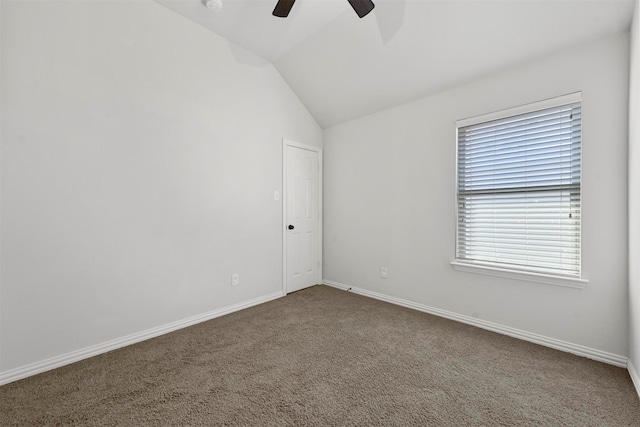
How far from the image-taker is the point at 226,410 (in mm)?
1597

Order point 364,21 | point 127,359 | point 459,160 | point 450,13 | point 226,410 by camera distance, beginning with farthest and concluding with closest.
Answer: point 459,160
point 364,21
point 450,13
point 127,359
point 226,410

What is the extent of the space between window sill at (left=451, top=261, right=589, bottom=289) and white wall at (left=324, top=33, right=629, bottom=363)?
48 mm

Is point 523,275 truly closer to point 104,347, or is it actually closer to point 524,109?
point 524,109

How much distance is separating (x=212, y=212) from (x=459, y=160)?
2720 mm

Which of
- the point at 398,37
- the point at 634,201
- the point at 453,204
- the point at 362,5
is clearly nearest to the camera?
the point at 634,201

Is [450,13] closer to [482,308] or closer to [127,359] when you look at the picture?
[482,308]

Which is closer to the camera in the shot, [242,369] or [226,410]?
[226,410]

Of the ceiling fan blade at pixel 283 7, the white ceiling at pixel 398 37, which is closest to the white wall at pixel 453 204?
the white ceiling at pixel 398 37

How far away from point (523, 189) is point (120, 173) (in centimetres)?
357

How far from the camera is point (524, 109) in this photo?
7.98 ft

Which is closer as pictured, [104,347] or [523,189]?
[104,347]

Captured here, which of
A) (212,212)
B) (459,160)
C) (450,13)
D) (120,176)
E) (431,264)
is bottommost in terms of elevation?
(431,264)

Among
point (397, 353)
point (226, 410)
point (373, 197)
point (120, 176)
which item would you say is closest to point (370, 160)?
point (373, 197)

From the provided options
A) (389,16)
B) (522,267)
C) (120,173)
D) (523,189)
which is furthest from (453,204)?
(120,173)
